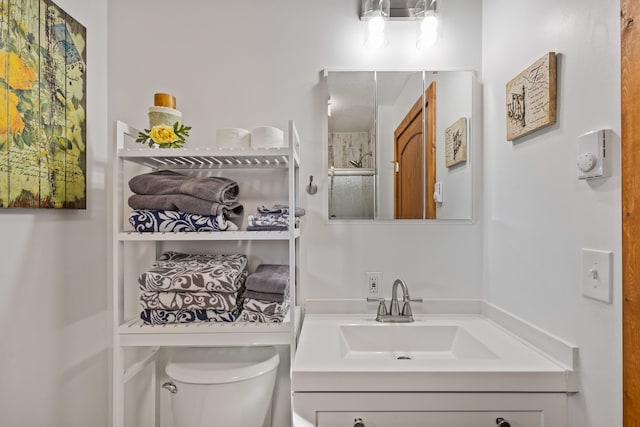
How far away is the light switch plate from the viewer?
81cm

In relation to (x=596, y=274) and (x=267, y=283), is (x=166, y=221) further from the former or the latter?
(x=596, y=274)

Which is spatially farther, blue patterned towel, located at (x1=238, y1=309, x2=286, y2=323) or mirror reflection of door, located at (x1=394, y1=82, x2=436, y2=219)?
mirror reflection of door, located at (x1=394, y1=82, x2=436, y2=219)

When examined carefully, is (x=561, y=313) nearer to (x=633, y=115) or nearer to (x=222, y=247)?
(x=633, y=115)

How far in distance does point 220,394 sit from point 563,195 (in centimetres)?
128

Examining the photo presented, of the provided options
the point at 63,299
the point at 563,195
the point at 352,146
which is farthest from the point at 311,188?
the point at 63,299

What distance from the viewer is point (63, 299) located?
1240mm

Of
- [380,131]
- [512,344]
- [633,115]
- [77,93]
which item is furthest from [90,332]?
[633,115]

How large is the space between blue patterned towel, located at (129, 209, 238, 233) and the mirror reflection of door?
809 millimetres

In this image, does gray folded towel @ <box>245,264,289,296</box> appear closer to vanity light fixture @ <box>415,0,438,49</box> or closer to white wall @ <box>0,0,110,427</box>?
white wall @ <box>0,0,110,427</box>

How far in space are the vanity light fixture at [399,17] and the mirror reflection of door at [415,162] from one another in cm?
21

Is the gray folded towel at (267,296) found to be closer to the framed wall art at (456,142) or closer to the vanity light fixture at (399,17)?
the framed wall art at (456,142)

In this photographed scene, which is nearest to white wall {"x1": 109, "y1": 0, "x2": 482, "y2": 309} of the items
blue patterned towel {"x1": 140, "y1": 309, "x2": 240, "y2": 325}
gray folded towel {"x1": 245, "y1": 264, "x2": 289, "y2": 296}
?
gray folded towel {"x1": 245, "y1": 264, "x2": 289, "y2": 296}

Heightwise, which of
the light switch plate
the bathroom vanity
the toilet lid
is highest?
the light switch plate

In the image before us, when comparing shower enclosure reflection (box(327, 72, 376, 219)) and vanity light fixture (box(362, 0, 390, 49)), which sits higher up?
vanity light fixture (box(362, 0, 390, 49))
